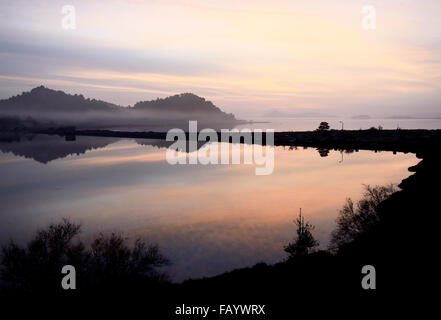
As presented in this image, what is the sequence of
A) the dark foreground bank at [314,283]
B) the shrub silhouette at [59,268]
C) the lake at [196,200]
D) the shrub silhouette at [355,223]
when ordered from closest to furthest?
the dark foreground bank at [314,283]
the shrub silhouette at [59,268]
the shrub silhouette at [355,223]
the lake at [196,200]

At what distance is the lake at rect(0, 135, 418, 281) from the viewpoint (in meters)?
52.3

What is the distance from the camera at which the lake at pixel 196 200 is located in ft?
172

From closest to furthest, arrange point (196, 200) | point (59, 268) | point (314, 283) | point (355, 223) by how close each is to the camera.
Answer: point (314, 283), point (59, 268), point (355, 223), point (196, 200)

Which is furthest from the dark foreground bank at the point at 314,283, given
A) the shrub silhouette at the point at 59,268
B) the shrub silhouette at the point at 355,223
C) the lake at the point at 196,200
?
the shrub silhouette at the point at 355,223

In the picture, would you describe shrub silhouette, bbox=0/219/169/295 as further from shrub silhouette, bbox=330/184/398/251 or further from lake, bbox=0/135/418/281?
shrub silhouette, bbox=330/184/398/251

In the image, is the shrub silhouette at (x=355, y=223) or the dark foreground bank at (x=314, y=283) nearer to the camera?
the dark foreground bank at (x=314, y=283)

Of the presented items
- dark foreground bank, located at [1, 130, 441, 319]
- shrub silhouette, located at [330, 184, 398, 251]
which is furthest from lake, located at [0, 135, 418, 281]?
dark foreground bank, located at [1, 130, 441, 319]

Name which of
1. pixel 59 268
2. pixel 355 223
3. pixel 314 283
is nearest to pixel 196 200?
pixel 355 223

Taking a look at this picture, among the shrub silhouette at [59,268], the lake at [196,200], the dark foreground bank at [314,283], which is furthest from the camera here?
the lake at [196,200]

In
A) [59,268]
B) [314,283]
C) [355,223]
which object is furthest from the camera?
[355,223]

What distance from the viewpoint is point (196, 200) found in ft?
260

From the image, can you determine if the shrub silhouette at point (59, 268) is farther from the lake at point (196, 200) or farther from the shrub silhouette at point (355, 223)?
the shrub silhouette at point (355, 223)

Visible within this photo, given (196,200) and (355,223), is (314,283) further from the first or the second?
(196,200)
